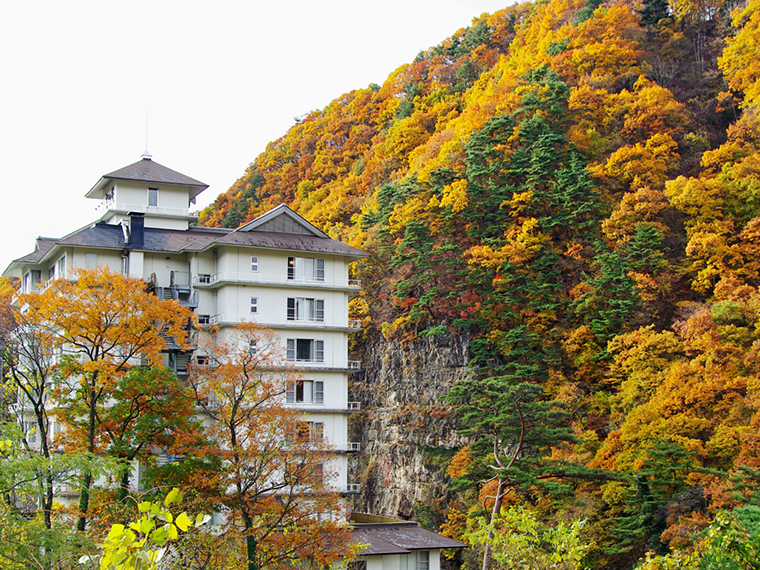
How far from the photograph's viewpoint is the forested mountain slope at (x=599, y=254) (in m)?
35.3

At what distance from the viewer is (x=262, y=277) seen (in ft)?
143

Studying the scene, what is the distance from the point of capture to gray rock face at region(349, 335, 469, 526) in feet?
164

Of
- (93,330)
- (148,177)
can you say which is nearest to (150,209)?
(148,177)

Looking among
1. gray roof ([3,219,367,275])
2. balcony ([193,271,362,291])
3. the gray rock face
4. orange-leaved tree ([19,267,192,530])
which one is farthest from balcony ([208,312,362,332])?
the gray rock face

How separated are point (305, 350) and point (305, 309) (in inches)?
92.3

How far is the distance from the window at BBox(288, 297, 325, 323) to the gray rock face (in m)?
10.5

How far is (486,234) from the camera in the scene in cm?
5322

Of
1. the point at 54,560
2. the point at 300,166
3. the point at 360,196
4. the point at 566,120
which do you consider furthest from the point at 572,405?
the point at 300,166

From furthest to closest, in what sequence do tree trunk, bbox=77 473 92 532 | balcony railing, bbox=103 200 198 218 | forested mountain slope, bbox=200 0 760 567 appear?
1. balcony railing, bbox=103 200 198 218
2. forested mountain slope, bbox=200 0 760 567
3. tree trunk, bbox=77 473 92 532

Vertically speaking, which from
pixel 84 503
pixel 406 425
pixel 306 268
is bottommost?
pixel 84 503

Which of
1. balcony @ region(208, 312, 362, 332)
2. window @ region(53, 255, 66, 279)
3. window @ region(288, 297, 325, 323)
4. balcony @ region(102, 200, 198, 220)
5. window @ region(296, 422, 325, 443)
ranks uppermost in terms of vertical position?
balcony @ region(102, 200, 198, 220)

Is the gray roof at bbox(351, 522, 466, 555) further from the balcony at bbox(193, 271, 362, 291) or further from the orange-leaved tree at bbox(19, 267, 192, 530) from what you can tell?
the balcony at bbox(193, 271, 362, 291)

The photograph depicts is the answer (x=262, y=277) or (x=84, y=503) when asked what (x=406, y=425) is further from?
(x=84, y=503)

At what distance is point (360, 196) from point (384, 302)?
17.5m
